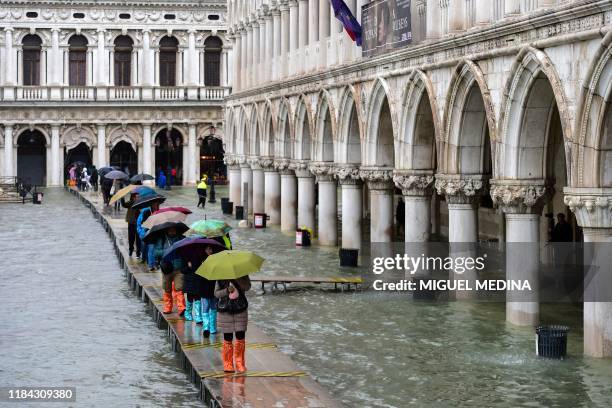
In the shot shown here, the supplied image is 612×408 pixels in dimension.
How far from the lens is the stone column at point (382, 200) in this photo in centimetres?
3638

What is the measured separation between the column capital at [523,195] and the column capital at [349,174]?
14.5 m

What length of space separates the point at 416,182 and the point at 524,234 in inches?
280

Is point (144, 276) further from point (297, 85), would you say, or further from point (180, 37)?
point (180, 37)

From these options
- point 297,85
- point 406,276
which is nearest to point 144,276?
point 406,276

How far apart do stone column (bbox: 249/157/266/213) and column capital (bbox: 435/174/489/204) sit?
27689mm

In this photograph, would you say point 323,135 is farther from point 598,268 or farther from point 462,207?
point 598,268

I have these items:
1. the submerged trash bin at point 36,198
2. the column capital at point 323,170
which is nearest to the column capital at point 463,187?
the column capital at point 323,170

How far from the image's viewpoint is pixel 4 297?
102 ft

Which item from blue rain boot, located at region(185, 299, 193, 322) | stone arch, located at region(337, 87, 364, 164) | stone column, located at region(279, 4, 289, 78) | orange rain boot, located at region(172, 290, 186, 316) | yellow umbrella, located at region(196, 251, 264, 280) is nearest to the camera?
yellow umbrella, located at region(196, 251, 264, 280)

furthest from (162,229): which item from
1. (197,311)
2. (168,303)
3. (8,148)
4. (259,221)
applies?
(8,148)

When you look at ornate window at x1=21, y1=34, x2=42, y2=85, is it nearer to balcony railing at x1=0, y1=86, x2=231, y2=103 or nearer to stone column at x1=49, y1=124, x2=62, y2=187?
balcony railing at x1=0, y1=86, x2=231, y2=103

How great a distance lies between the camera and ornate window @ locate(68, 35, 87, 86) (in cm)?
8350

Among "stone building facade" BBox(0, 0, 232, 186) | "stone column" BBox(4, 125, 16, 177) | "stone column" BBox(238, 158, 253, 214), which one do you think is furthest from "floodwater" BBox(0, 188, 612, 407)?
"stone building facade" BBox(0, 0, 232, 186)

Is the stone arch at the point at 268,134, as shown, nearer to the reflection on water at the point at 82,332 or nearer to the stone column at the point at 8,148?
the reflection on water at the point at 82,332
